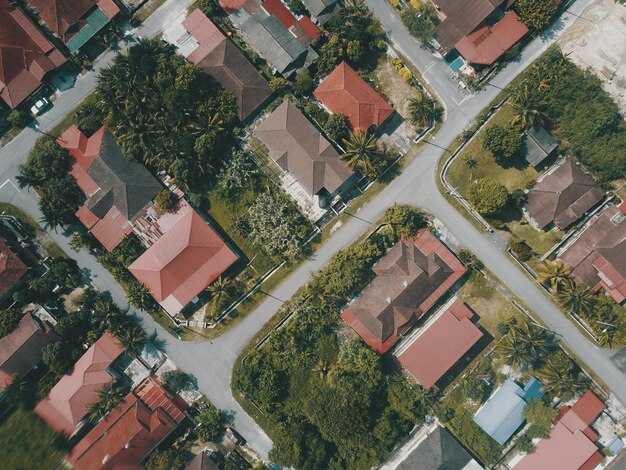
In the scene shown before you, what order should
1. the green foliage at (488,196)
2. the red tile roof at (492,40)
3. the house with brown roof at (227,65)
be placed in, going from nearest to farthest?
the green foliage at (488,196) → the house with brown roof at (227,65) → the red tile roof at (492,40)

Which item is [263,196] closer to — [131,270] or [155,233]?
[155,233]

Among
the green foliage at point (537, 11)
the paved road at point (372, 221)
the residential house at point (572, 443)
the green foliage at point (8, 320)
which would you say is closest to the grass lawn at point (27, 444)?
the green foliage at point (8, 320)

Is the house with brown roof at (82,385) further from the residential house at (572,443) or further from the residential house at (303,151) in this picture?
the residential house at (572,443)

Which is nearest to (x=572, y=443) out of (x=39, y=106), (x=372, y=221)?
(x=372, y=221)

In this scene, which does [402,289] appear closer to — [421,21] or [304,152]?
[304,152]

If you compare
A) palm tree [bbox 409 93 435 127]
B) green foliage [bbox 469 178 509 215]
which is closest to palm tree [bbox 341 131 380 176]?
palm tree [bbox 409 93 435 127]

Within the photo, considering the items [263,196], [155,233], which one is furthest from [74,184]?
[263,196]
